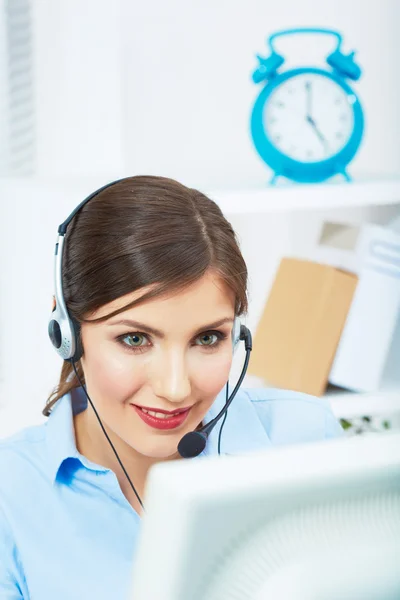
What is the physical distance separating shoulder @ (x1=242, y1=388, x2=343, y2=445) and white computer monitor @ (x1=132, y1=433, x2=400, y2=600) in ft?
2.73

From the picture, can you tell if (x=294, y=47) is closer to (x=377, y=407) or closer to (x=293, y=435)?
(x=377, y=407)

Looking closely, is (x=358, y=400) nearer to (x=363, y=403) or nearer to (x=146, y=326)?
(x=363, y=403)

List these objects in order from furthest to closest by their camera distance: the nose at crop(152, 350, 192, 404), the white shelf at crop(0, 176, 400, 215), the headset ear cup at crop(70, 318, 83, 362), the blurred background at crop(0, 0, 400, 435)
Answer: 1. the blurred background at crop(0, 0, 400, 435)
2. the white shelf at crop(0, 176, 400, 215)
3. the headset ear cup at crop(70, 318, 83, 362)
4. the nose at crop(152, 350, 192, 404)

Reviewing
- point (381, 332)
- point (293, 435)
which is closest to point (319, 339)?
point (381, 332)

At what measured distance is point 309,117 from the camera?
80.7 inches

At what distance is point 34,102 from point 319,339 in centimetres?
88

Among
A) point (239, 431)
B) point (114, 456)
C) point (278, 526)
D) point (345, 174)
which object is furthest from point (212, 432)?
point (345, 174)

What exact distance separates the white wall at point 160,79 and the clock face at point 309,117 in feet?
0.42

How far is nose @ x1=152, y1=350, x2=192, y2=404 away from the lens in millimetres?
1046

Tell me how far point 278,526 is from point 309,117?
1653 millimetres

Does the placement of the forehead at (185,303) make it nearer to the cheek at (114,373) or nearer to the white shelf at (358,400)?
the cheek at (114,373)

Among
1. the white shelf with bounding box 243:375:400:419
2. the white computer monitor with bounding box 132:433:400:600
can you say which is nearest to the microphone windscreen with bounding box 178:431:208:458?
the white computer monitor with bounding box 132:433:400:600

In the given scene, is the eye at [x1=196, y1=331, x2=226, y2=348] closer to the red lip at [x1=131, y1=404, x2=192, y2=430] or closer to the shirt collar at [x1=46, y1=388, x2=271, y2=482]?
the red lip at [x1=131, y1=404, x2=192, y2=430]

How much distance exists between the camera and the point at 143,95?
2.26 m
